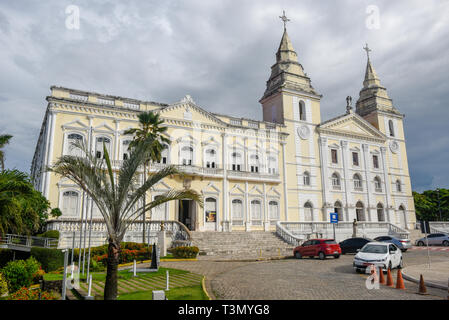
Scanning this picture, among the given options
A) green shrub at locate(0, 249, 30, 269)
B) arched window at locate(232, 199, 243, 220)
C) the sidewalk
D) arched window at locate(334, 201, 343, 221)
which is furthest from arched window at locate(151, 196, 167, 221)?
arched window at locate(334, 201, 343, 221)

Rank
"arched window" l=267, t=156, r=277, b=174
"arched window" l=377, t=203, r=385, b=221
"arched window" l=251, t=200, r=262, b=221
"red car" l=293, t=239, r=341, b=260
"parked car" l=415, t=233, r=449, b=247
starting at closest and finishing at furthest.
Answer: "red car" l=293, t=239, r=341, b=260
"parked car" l=415, t=233, r=449, b=247
"arched window" l=251, t=200, r=262, b=221
"arched window" l=267, t=156, r=277, b=174
"arched window" l=377, t=203, r=385, b=221

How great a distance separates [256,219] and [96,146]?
16228 millimetres

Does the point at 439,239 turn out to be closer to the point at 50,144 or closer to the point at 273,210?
the point at 273,210

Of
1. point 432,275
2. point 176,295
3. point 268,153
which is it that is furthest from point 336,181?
point 176,295

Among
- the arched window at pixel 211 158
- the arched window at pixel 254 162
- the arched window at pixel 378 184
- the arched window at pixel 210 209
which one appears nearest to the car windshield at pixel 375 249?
the arched window at pixel 210 209

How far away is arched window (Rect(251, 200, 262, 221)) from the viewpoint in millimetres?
32438

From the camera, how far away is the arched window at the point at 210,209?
99.3ft

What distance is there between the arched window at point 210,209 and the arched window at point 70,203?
11.0 metres

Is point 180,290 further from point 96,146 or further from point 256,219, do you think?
point 256,219

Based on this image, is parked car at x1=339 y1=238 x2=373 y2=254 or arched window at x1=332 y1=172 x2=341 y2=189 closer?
parked car at x1=339 y1=238 x2=373 y2=254

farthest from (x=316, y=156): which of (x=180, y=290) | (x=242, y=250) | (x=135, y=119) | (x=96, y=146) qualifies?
(x=180, y=290)

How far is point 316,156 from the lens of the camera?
124 feet

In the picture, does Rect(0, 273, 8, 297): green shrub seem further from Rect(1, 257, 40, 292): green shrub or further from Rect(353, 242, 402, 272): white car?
Rect(353, 242, 402, 272): white car

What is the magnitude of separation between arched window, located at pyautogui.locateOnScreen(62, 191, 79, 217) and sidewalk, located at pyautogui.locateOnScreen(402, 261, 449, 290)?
2202 cm
